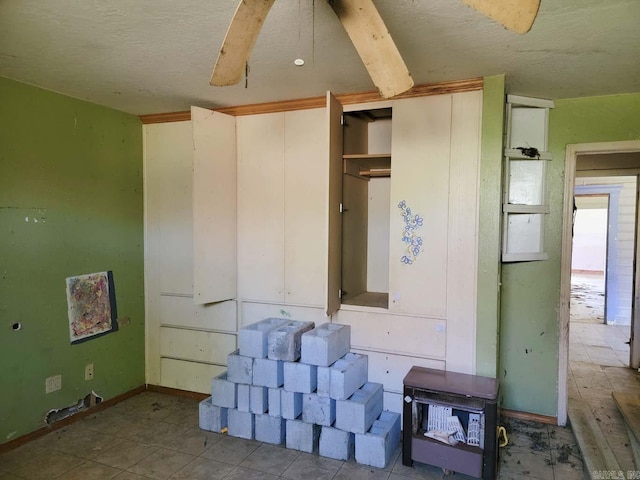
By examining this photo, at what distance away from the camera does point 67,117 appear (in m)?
2.99

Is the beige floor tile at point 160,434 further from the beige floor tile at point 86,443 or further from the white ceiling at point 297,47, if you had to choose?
the white ceiling at point 297,47

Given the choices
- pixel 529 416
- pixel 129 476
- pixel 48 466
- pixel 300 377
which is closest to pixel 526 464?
pixel 529 416

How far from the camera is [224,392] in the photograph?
9.39 ft

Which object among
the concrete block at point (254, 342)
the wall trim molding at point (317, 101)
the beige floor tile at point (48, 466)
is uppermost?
the wall trim molding at point (317, 101)

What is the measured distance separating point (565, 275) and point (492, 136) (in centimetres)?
119

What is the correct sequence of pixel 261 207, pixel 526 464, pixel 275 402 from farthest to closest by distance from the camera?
pixel 261 207, pixel 275 402, pixel 526 464

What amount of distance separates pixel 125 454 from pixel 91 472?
22 cm

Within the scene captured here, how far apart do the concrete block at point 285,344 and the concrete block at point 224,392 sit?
37cm

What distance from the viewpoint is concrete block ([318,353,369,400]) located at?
101 inches

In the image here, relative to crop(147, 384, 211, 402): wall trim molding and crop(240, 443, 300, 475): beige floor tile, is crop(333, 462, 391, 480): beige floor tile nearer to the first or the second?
crop(240, 443, 300, 475): beige floor tile

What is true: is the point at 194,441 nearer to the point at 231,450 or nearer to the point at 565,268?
the point at 231,450

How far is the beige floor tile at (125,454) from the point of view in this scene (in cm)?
255

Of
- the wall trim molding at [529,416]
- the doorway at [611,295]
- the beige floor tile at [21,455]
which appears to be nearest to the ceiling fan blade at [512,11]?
the wall trim molding at [529,416]

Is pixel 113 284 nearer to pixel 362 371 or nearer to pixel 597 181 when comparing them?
pixel 362 371
